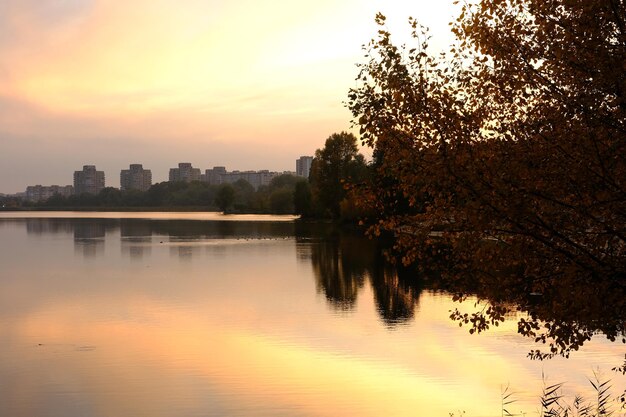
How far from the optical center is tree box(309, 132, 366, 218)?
366 ft

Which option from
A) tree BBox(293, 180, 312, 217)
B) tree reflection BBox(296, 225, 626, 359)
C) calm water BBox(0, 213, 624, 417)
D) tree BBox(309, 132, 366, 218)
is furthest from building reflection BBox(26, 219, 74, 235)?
calm water BBox(0, 213, 624, 417)

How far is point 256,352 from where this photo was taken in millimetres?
22062

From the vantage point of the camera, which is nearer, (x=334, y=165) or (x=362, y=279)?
(x=362, y=279)

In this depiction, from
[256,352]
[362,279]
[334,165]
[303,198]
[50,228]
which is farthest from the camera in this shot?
[303,198]

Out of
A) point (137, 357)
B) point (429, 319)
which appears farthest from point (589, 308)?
point (429, 319)

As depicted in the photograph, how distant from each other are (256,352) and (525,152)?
13788 millimetres

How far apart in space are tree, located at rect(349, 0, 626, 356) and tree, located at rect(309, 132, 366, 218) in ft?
326

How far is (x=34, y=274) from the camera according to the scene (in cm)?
4566

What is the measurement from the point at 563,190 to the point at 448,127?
1.65 meters

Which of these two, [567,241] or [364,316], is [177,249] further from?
[567,241]

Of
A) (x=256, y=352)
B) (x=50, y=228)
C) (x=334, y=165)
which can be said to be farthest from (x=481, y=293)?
(x=50, y=228)

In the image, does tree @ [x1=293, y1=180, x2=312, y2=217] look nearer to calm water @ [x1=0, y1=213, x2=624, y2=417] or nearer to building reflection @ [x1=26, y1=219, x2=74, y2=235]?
building reflection @ [x1=26, y1=219, x2=74, y2=235]

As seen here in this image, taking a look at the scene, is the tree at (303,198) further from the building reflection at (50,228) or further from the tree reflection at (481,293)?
the tree reflection at (481,293)

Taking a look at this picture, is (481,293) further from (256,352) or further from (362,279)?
(362,279)
